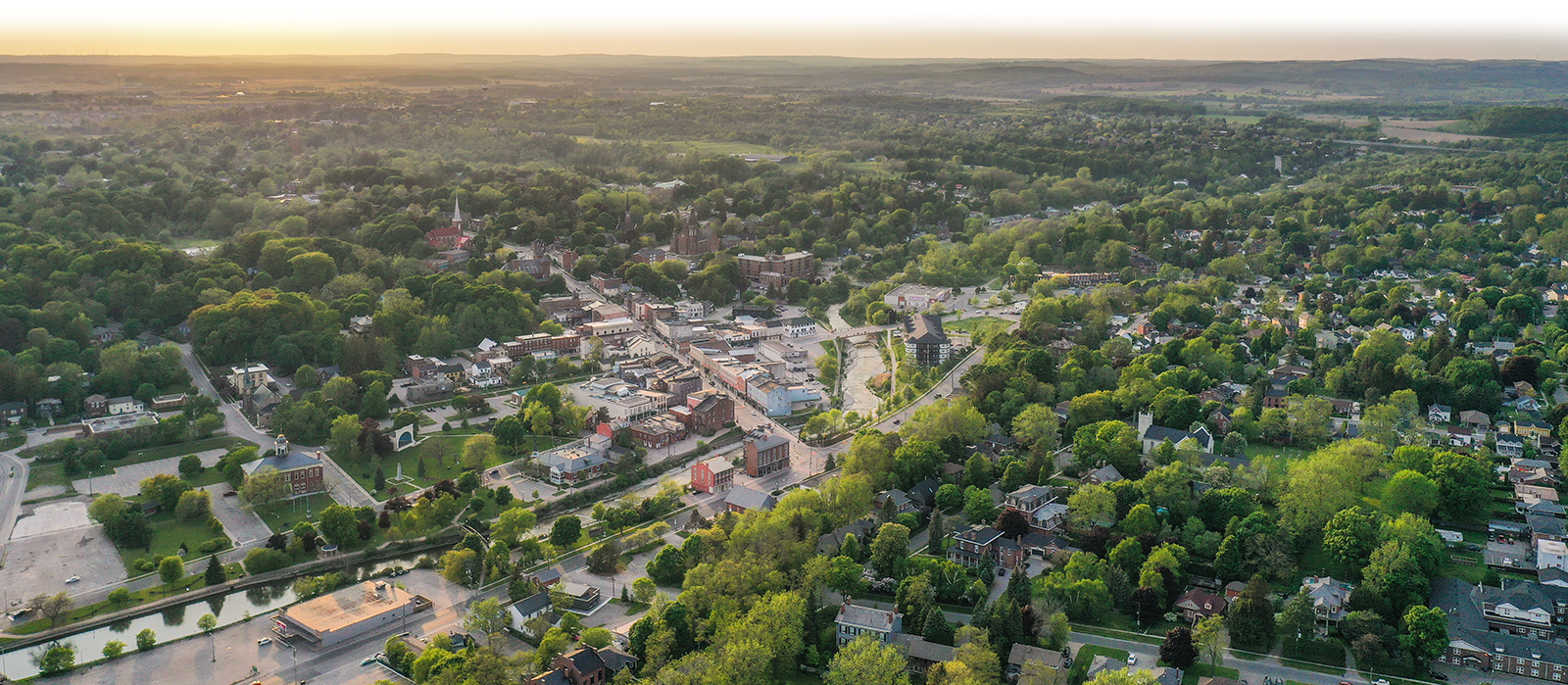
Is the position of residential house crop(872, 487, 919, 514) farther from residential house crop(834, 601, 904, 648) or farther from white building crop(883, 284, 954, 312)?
white building crop(883, 284, 954, 312)

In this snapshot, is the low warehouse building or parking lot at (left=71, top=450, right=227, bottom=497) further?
parking lot at (left=71, top=450, right=227, bottom=497)

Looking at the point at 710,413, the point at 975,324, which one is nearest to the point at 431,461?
the point at 710,413

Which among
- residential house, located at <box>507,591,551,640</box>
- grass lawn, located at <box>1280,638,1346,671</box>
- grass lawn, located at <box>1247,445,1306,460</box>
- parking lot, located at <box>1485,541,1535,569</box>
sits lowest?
residential house, located at <box>507,591,551,640</box>

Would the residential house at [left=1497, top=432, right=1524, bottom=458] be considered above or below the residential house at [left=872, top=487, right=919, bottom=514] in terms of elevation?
above

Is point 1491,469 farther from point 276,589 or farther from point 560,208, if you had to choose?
point 560,208

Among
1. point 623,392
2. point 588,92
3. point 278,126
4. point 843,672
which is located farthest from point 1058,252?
point 588,92

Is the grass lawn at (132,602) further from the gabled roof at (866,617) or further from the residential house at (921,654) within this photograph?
the residential house at (921,654)

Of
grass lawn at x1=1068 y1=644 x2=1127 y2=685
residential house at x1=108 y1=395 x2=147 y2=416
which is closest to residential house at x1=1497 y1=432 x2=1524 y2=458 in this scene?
grass lawn at x1=1068 y1=644 x2=1127 y2=685
